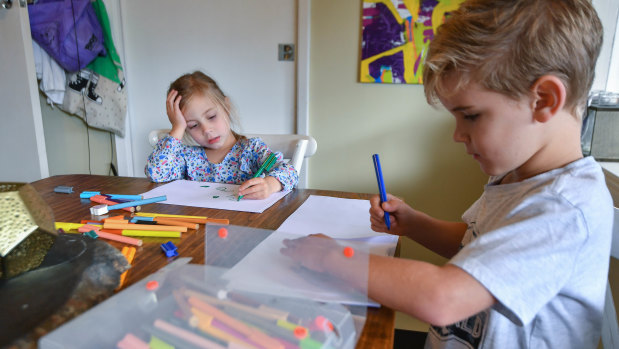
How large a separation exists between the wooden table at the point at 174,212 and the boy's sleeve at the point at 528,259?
0.11 meters

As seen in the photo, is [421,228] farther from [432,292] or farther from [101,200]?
[101,200]

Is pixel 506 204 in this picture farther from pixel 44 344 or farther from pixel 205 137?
pixel 205 137

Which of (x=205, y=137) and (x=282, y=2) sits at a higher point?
(x=282, y=2)

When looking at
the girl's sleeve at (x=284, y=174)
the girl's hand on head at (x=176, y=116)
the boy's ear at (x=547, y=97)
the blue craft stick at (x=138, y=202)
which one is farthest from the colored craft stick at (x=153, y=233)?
the girl's hand on head at (x=176, y=116)

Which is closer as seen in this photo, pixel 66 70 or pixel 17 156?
pixel 17 156

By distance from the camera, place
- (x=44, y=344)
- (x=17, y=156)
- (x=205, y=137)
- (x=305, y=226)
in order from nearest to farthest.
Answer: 1. (x=44, y=344)
2. (x=305, y=226)
3. (x=205, y=137)
4. (x=17, y=156)

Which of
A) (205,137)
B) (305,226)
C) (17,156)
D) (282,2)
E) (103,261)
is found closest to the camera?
(103,261)

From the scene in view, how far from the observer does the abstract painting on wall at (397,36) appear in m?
1.78

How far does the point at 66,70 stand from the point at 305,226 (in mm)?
1833

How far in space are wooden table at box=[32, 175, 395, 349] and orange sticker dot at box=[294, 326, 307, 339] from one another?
0.06 m

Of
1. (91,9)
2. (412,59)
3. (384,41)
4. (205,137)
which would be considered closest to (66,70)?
(91,9)

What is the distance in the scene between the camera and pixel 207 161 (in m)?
1.28

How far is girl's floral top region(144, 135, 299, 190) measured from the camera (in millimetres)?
Answer: 1173

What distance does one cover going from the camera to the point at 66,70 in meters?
1.96
